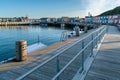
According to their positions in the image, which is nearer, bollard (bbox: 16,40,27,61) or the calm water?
bollard (bbox: 16,40,27,61)

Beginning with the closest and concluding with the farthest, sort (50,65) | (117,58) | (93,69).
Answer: (93,69)
(50,65)
(117,58)

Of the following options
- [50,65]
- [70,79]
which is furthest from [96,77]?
[50,65]

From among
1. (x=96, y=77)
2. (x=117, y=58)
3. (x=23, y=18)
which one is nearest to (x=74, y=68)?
(x=96, y=77)

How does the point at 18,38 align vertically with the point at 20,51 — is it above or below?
below

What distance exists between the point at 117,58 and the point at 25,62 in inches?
173

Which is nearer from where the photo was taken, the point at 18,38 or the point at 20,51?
the point at 20,51

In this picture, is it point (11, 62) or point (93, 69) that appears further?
point (11, 62)

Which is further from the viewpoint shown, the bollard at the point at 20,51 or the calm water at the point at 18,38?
the calm water at the point at 18,38

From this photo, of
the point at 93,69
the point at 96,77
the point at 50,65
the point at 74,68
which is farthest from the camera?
the point at 50,65

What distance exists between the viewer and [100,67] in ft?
20.8

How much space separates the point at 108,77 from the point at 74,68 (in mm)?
1698

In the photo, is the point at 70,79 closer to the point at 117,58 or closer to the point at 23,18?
the point at 117,58

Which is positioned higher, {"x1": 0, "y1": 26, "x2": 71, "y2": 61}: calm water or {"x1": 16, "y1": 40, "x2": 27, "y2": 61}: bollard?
{"x1": 16, "y1": 40, "x2": 27, "y2": 61}: bollard

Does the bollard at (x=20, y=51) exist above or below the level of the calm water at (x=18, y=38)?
above
